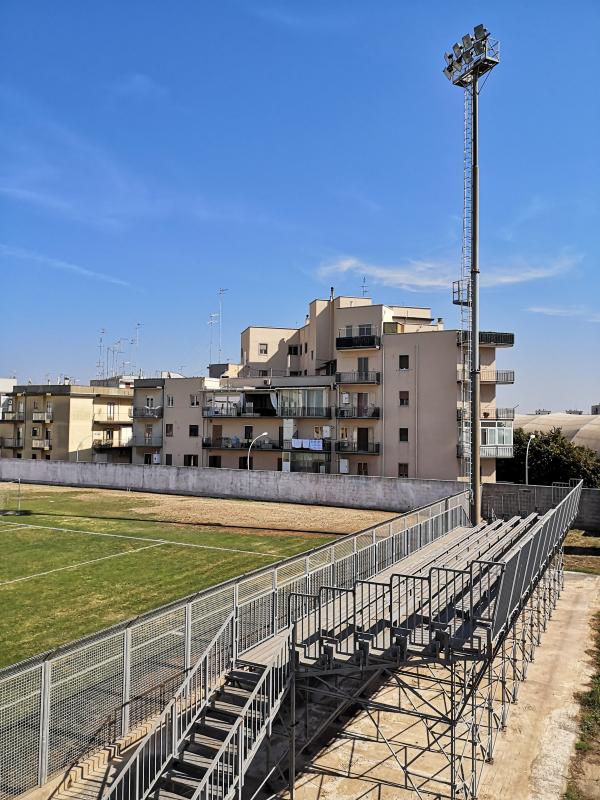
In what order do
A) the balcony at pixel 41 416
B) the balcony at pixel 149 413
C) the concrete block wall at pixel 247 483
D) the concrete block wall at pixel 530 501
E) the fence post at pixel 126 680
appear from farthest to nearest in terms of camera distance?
the balcony at pixel 41 416, the balcony at pixel 149 413, the concrete block wall at pixel 247 483, the concrete block wall at pixel 530 501, the fence post at pixel 126 680

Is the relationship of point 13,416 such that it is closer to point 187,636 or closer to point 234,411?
point 234,411

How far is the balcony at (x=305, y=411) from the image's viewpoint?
4912cm

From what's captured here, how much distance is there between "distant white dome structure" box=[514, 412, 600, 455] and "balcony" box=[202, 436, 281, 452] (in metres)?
36.5

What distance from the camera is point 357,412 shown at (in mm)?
47469

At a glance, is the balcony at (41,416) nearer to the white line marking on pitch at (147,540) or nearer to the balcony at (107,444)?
the balcony at (107,444)

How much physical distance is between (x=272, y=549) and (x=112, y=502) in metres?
18.1

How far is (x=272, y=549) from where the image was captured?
90.2ft

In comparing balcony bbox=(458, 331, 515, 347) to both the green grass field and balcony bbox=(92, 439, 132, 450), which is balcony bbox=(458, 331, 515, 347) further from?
balcony bbox=(92, 439, 132, 450)

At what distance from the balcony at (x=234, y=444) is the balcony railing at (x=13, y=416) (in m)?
24.3

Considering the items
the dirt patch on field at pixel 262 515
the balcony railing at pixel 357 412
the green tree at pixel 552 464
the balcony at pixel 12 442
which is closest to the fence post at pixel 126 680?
the dirt patch on field at pixel 262 515

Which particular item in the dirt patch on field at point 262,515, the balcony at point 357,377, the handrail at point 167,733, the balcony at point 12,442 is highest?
the balcony at point 357,377

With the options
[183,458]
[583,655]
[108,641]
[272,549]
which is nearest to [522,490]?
[272,549]

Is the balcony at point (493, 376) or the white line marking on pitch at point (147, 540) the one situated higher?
the balcony at point (493, 376)

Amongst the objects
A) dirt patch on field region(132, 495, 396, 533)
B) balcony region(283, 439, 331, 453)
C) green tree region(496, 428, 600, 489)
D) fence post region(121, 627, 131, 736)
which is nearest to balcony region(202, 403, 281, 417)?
balcony region(283, 439, 331, 453)
